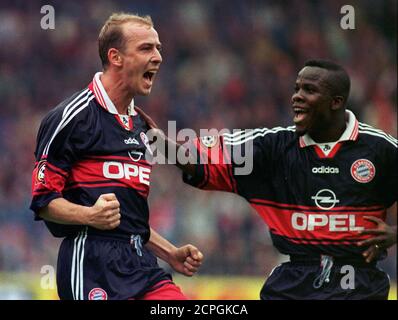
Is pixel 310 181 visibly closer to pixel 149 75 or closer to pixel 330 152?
pixel 330 152

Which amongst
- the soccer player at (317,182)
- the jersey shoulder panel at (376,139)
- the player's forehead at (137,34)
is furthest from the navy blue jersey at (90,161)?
the jersey shoulder panel at (376,139)

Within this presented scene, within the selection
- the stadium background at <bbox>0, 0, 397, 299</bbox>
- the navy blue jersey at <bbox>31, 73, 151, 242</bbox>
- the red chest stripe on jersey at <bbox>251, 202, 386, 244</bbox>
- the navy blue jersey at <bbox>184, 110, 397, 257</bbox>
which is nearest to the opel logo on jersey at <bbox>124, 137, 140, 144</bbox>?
the navy blue jersey at <bbox>31, 73, 151, 242</bbox>

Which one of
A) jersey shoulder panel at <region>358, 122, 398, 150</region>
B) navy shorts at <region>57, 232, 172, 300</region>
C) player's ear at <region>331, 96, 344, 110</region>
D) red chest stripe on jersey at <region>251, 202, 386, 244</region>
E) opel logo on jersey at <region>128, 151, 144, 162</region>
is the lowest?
navy shorts at <region>57, 232, 172, 300</region>

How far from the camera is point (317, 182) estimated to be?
6.66 meters

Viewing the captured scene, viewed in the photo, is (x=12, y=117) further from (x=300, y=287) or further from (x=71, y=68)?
(x=300, y=287)

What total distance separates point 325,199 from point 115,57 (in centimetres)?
178

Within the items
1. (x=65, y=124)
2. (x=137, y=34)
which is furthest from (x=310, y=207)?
(x=65, y=124)

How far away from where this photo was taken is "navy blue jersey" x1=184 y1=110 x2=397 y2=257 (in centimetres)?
659

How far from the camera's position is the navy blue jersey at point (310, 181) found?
6.59m

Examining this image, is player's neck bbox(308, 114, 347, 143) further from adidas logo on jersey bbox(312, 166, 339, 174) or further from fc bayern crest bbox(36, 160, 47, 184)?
fc bayern crest bbox(36, 160, 47, 184)

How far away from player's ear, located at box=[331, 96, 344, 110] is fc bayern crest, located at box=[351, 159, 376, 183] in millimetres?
409

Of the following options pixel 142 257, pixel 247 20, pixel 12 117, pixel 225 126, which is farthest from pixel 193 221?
pixel 142 257

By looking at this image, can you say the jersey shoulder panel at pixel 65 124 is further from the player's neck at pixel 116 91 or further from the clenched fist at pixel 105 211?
the clenched fist at pixel 105 211
